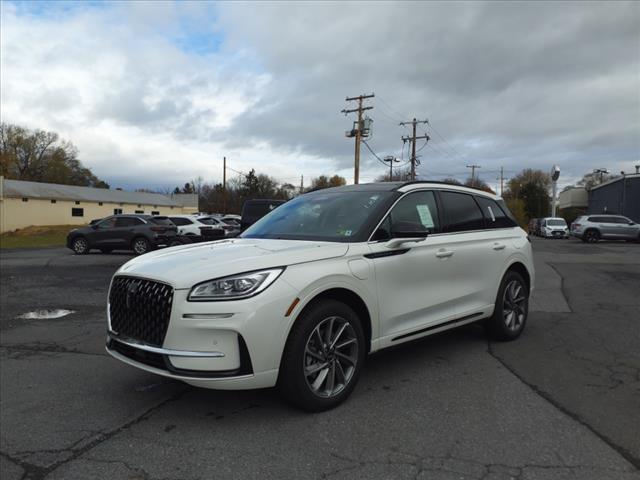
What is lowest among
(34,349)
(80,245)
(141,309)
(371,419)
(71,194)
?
(34,349)

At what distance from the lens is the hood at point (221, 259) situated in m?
3.28

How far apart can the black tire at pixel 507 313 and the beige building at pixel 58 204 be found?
5022 cm

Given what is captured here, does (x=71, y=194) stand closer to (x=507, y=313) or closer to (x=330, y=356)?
(x=507, y=313)

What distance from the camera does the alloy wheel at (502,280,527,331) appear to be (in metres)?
5.54

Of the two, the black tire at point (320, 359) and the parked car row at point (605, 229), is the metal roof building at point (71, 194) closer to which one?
the parked car row at point (605, 229)

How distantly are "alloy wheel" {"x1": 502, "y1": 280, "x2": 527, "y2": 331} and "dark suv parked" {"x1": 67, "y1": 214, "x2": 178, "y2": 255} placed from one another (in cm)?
1586

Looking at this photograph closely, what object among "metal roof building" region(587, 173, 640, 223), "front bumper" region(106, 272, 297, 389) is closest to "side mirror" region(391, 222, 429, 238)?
"front bumper" region(106, 272, 297, 389)

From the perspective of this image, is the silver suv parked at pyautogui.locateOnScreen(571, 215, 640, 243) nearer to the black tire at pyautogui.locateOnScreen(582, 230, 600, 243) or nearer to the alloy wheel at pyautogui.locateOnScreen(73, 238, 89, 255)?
the black tire at pyautogui.locateOnScreen(582, 230, 600, 243)

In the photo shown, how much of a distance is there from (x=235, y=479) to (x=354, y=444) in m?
0.80

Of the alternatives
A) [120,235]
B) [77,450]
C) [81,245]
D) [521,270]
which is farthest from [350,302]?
[81,245]

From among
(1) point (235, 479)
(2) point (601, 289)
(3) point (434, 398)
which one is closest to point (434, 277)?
(3) point (434, 398)

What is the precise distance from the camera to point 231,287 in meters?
3.21

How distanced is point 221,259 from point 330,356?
3.55 feet

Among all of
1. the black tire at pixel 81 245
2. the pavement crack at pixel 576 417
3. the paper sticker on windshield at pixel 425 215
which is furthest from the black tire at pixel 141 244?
the pavement crack at pixel 576 417
